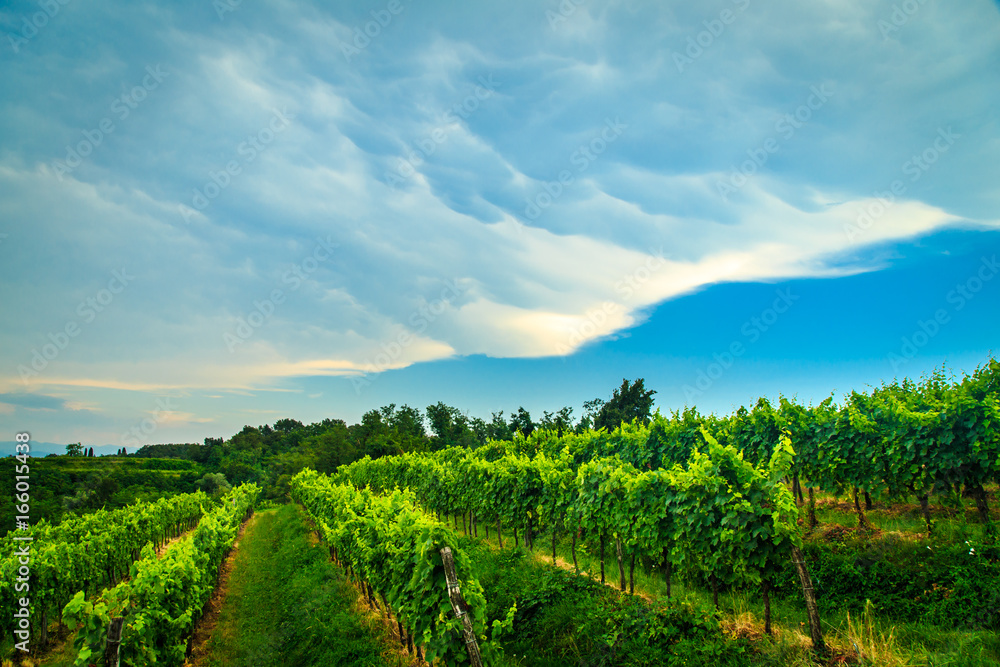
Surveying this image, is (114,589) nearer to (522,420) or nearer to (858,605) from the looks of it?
(858,605)

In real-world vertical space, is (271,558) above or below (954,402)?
below

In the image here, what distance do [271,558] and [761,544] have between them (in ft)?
72.9

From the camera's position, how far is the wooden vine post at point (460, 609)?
20.2 feet

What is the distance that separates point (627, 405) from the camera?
6000 centimetres

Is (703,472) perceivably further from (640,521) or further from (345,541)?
(345,541)

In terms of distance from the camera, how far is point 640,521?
32.2 ft

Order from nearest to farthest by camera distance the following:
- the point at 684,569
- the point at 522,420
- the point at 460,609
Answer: the point at 460,609 → the point at 684,569 → the point at 522,420

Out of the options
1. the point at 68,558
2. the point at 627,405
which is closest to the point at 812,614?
the point at 68,558

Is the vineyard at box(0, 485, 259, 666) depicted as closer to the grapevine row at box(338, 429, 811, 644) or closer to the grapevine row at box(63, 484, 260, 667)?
the grapevine row at box(63, 484, 260, 667)

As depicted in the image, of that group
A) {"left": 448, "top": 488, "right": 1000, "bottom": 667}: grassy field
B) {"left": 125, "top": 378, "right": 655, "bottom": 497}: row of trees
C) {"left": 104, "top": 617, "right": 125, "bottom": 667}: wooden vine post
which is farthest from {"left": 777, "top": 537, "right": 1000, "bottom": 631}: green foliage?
{"left": 125, "top": 378, "right": 655, "bottom": 497}: row of trees

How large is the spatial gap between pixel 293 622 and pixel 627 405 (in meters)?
53.0

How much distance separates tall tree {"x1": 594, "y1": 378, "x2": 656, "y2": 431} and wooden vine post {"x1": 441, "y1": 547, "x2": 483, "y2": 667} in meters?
52.7

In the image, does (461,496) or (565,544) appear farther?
(461,496)

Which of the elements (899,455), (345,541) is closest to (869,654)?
(899,455)
